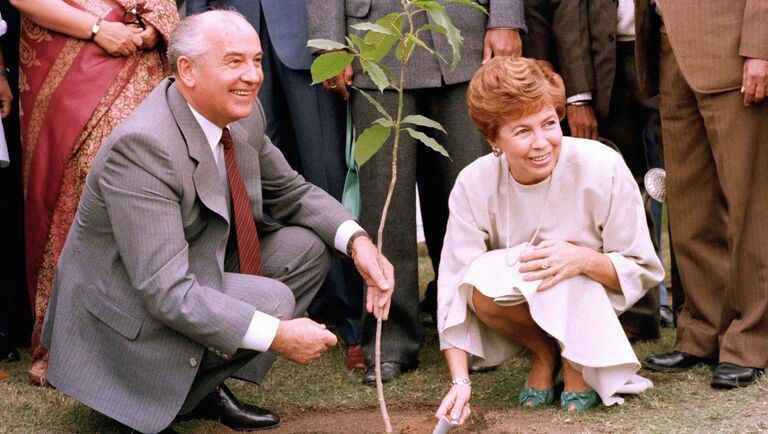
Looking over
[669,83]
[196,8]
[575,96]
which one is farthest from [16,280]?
[669,83]

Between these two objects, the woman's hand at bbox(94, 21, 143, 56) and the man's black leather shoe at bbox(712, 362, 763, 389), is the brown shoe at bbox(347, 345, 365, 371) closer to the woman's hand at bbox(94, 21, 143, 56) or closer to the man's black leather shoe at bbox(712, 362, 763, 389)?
the man's black leather shoe at bbox(712, 362, 763, 389)

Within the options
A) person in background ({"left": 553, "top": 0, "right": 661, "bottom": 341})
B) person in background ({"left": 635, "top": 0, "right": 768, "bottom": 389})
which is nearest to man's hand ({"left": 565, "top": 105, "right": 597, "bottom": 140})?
person in background ({"left": 553, "top": 0, "right": 661, "bottom": 341})

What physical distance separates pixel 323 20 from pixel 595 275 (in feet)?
4.63

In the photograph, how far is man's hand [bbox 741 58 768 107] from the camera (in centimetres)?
361

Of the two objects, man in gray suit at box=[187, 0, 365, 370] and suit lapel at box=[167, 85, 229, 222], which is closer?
suit lapel at box=[167, 85, 229, 222]

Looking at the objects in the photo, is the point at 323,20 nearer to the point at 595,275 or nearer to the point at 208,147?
the point at 208,147

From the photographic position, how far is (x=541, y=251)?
3484 millimetres

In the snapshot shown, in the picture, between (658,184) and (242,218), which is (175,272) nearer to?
(242,218)

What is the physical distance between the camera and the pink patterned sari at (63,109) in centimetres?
402

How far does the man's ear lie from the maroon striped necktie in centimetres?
21

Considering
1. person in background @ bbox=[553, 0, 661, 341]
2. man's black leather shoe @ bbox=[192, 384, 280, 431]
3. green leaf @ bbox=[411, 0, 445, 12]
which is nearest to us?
green leaf @ bbox=[411, 0, 445, 12]

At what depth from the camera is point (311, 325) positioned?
10.6ft

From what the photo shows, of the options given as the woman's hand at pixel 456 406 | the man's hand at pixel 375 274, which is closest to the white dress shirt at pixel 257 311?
the man's hand at pixel 375 274

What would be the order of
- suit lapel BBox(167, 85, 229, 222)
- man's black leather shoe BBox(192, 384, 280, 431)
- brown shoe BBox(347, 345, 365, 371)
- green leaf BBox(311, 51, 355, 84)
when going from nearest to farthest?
green leaf BBox(311, 51, 355, 84), suit lapel BBox(167, 85, 229, 222), man's black leather shoe BBox(192, 384, 280, 431), brown shoe BBox(347, 345, 365, 371)
